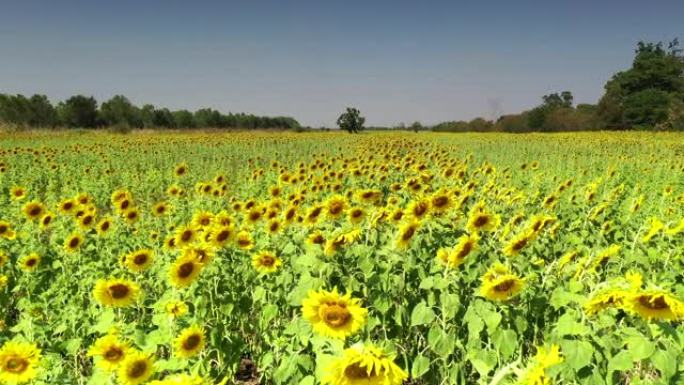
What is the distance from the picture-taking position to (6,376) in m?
2.35

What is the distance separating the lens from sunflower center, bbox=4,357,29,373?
2387 millimetres

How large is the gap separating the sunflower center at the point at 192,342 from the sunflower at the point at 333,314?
104 centimetres

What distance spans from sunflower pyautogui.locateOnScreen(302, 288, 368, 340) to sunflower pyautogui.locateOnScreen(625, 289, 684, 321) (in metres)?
1.08

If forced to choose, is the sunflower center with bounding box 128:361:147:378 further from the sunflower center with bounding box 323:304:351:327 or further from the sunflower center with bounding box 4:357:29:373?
the sunflower center with bounding box 323:304:351:327

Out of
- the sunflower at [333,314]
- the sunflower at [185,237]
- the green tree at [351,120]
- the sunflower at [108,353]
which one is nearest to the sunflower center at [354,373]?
the sunflower at [333,314]

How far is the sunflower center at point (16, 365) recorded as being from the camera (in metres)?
2.39

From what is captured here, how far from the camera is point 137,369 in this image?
2.37 meters

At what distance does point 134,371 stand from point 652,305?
2.30m

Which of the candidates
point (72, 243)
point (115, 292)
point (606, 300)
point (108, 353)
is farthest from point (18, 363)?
point (606, 300)

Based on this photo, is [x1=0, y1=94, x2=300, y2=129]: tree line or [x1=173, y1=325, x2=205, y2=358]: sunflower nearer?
[x1=173, y1=325, x2=205, y2=358]: sunflower

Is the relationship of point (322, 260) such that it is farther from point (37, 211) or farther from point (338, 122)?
point (338, 122)

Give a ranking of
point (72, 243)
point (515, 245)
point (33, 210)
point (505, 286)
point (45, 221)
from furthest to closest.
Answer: point (33, 210)
point (45, 221)
point (72, 243)
point (515, 245)
point (505, 286)

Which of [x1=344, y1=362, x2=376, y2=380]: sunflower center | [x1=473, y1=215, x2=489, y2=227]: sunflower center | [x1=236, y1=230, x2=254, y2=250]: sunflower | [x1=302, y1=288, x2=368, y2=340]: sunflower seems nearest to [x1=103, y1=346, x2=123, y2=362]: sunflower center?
[x1=302, y1=288, x2=368, y2=340]: sunflower

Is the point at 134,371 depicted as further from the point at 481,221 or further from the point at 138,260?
the point at 481,221
